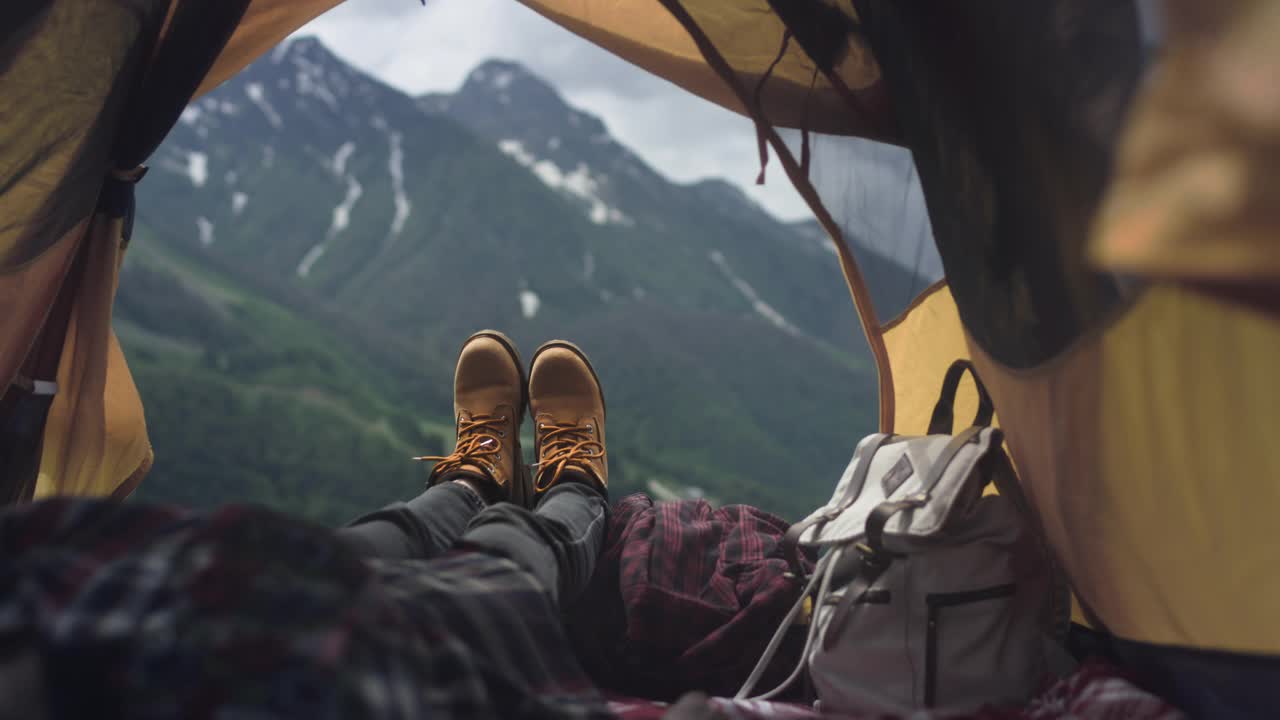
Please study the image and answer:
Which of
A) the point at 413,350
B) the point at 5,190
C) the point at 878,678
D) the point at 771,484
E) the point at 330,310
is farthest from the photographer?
the point at 330,310

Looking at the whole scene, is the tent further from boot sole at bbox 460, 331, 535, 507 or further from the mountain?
the mountain

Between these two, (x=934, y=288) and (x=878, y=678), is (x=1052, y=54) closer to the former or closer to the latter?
(x=934, y=288)

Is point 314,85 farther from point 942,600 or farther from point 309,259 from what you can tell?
point 942,600

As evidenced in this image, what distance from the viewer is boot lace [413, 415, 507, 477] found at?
1.29 metres

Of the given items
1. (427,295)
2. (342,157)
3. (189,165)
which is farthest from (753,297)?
(189,165)

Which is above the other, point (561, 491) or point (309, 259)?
point (309, 259)

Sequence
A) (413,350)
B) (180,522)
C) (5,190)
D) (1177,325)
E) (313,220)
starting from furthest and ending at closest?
(313,220) < (413,350) < (5,190) < (1177,325) < (180,522)

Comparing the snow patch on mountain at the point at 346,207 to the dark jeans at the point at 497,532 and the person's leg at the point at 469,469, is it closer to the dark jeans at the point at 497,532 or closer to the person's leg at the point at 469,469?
the person's leg at the point at 469,469

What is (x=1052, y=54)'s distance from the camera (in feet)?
2.16

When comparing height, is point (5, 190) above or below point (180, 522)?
above

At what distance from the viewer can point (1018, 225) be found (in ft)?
2.48

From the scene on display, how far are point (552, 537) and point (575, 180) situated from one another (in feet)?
114

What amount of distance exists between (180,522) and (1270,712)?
801 mm

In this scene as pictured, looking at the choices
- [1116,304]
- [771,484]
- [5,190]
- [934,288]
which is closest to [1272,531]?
[1116,304]
